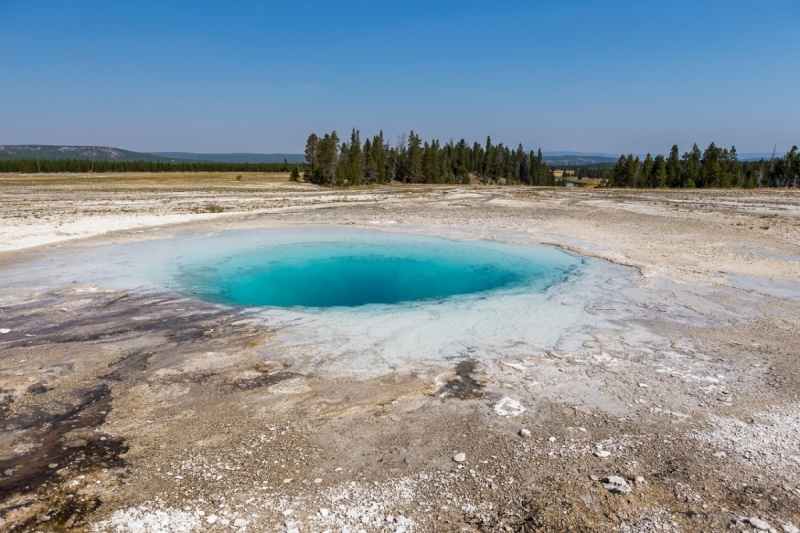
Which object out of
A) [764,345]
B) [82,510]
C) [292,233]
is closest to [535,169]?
[292,233]

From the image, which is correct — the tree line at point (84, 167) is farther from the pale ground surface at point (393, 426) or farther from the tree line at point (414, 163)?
the pale ground surface at point (393, 426)

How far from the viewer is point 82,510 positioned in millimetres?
4090

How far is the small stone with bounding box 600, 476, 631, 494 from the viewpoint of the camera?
4395mm

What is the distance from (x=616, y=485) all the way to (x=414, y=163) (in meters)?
74.7

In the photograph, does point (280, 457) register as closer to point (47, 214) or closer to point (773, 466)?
point (773, 466)

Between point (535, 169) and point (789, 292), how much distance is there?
90038 millimetres

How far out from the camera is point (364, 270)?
1552cm

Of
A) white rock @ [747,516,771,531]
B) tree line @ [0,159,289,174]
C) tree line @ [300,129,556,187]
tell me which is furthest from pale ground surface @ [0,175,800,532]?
tree line @ [0,159,289,174]

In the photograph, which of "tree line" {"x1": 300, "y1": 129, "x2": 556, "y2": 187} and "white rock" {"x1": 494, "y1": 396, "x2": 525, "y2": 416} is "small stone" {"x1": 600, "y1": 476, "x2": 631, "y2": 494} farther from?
"tree line" {"x1": 300, "y1": 129, "x2": 556, "y2": 187}

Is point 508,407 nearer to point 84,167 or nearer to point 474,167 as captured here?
point 474,167

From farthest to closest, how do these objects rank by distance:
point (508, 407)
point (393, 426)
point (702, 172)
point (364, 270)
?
point (702, 172) → point (364, 270) → point (508, 407) → point (393, 426)

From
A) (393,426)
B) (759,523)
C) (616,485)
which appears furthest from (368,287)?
(759,523)

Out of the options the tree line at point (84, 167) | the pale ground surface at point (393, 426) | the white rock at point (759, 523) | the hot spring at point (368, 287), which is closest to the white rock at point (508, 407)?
the pale ground surface at point (393, 426)

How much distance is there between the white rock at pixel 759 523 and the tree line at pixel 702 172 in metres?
78.6
